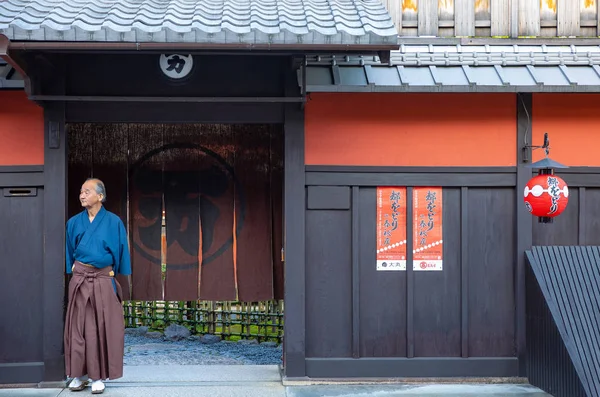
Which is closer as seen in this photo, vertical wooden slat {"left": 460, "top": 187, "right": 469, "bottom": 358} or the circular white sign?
the circular white sign

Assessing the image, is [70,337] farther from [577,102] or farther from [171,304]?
[577,102]

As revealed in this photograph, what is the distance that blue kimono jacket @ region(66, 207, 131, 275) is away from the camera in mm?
6699

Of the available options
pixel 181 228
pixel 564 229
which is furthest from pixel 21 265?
pixel 564 229

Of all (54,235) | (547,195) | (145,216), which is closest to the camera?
(547,195)

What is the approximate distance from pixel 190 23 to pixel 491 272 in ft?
13.0

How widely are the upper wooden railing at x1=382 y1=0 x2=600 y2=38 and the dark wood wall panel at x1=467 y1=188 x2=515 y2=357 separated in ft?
6.17

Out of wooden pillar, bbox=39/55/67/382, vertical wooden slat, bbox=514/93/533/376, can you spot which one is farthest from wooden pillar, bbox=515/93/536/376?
wooden pillar, bbox=39/55/67/382

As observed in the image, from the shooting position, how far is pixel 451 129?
23.9 ft

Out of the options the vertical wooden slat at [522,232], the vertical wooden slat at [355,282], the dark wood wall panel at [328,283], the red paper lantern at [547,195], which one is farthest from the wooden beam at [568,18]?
the dark wood wall panel at [328,283]

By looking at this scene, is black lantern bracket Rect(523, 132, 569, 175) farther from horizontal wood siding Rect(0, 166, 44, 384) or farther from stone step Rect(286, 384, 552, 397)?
horizontal wood siding Rect(0, 166, 44, 384)

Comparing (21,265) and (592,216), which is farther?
(592,216)

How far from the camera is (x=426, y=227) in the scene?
7281mm

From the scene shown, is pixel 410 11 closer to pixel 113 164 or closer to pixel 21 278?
pixel 113 164

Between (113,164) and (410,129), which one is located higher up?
(410,129)
